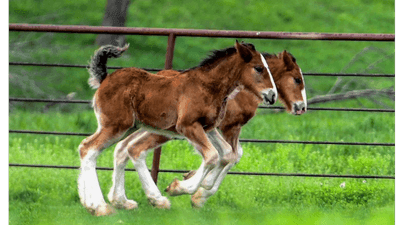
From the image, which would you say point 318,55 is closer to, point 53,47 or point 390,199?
point 53,47

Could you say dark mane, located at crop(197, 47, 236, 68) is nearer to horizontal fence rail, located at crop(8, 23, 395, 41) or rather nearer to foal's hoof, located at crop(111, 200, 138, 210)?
horizontal fence rail, located at crop(8, 23, 395, 41)

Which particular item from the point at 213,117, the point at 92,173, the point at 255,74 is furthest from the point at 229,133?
the point at 92,173

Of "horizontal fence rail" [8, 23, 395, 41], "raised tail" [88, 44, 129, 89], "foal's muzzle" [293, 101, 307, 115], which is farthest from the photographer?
"horizontal fence rail" [8, 23, 395, 41]

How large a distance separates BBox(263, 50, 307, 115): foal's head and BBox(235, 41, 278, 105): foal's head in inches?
9.0

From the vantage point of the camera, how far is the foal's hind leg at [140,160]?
4516mm

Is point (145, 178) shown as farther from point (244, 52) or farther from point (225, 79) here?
point (244, 52)

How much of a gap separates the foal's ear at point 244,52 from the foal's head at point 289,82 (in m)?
0.28

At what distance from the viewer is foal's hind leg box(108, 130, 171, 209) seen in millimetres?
4516

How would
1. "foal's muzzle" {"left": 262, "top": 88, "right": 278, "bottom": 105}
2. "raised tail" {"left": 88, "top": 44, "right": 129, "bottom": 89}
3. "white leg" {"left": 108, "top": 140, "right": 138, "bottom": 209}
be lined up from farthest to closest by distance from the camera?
"white leg" {"left": 108, "top": 140, "right": 138, "bottom": 209} → "raised tail" {"left": 88, "top": 44, "right": 129, "bottom": 89} → "foal's muzzle" {"left": 262, "top": 88, "right": 278, "bottom": 105}

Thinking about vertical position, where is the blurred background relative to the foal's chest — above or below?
below

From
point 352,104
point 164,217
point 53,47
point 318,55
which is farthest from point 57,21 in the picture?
point 164,217

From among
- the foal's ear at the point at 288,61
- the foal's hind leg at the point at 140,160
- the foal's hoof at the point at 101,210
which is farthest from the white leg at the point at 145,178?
the foal's ear at the point at 288,61

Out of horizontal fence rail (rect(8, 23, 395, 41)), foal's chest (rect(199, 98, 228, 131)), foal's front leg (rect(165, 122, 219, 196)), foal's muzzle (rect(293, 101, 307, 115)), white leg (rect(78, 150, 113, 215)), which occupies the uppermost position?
horizontal fence rail (rect(8, 23, 395, 41))

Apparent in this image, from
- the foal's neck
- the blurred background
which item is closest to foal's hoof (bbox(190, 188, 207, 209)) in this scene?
the foal's neck
